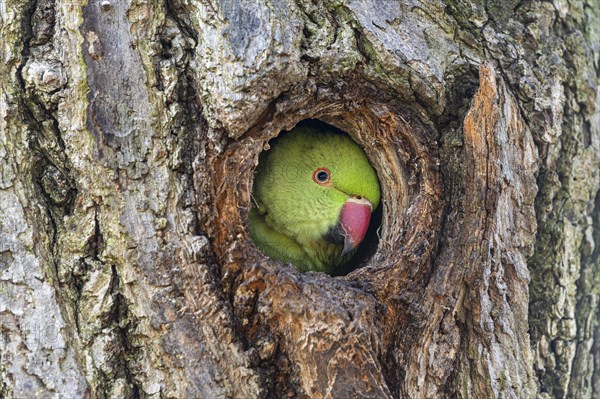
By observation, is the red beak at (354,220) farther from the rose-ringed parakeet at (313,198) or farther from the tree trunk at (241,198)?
the tree trunk at (241,198)

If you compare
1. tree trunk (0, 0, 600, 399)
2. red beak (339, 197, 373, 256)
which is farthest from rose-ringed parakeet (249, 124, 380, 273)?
tree trunk (0, 0, 600, 399)

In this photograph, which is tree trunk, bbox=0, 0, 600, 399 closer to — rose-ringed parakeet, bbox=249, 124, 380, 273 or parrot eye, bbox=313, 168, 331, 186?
rose-ringed parakeet, bbox=249, 124, 380, 273

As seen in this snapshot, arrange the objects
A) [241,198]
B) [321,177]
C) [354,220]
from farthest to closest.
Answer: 1. [321,177]
2. [354,220]
3. [241,198]

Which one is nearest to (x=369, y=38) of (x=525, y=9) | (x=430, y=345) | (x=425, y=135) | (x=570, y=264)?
(x=425, y=135)

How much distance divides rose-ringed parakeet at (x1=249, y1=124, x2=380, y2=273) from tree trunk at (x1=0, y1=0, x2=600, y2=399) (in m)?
0.66

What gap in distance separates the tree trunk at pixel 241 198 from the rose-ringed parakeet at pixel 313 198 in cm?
66

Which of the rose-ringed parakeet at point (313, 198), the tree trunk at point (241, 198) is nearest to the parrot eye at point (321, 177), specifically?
the rose-ringed parakeet at point (313, 198)

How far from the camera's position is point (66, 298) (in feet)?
7.57

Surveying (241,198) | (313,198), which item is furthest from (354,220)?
(241,198)

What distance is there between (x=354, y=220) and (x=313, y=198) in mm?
324

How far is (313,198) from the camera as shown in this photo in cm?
370

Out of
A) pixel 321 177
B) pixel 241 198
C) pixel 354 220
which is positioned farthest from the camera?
pixel 321 177

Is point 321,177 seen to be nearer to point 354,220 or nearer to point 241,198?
point 354,220

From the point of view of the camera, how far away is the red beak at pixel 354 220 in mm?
3539
